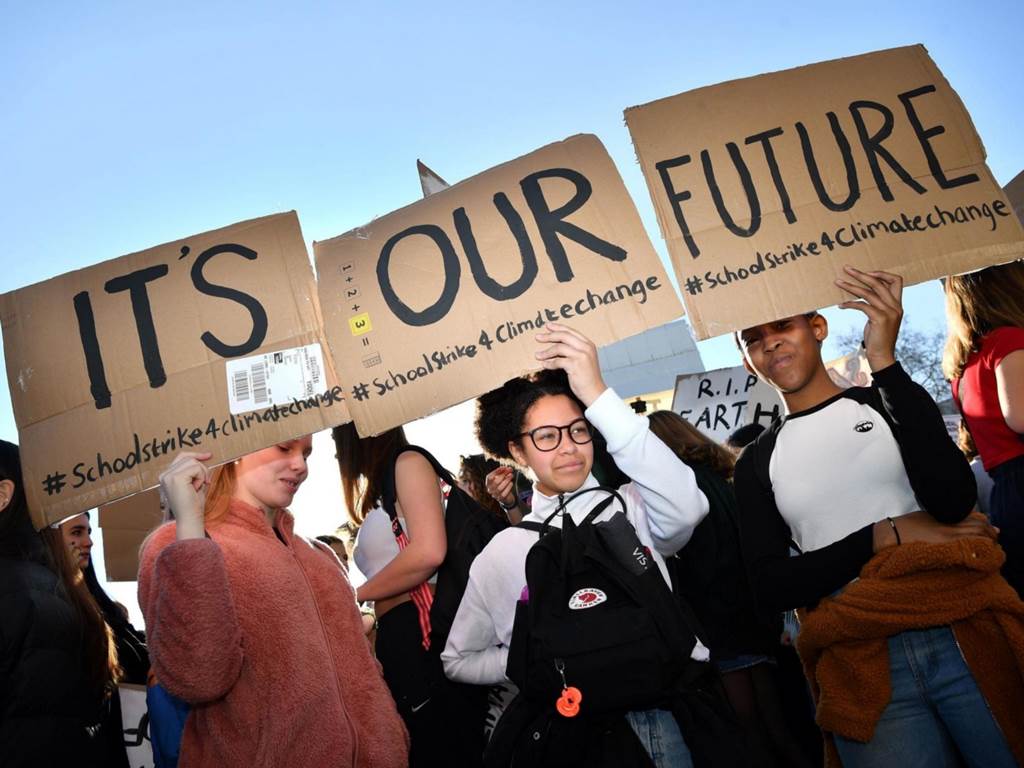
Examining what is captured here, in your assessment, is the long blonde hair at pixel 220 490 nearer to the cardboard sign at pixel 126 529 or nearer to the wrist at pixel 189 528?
the wrist at pixel 189 528

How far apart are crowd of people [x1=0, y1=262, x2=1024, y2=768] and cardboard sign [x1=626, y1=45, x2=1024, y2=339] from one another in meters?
0.20

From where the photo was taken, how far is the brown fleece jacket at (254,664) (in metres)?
1.84

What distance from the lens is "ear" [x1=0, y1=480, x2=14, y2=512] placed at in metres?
2.44

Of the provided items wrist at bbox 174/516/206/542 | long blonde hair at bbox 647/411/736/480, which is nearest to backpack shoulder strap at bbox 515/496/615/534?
wrist at bbox 174/516/206/542

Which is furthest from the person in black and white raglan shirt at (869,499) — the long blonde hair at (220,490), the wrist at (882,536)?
the long blonde hair at (220,490)

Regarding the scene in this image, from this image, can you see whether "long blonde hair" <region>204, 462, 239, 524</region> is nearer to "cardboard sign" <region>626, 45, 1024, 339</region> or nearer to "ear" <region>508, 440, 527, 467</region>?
"ear" <region>508, 440, 527, 467</region>

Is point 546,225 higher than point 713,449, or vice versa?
point 546,225

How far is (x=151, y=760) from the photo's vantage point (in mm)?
2660

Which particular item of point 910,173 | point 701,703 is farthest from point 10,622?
point 910,173

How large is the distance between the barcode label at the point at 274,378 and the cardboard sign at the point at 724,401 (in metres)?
3.64

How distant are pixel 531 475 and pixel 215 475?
1.03 metres

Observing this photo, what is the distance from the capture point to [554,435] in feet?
7.56

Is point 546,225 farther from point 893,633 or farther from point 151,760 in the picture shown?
point 151,760

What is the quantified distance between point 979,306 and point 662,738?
1935 mm
